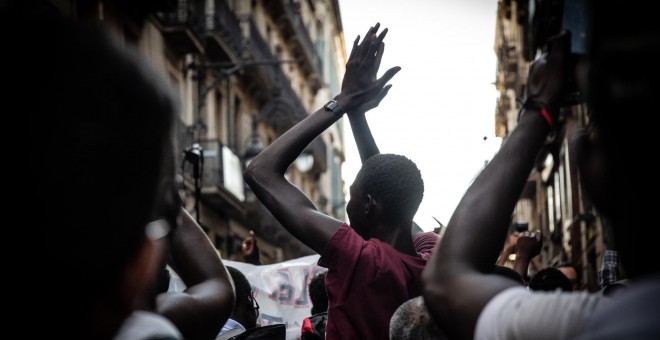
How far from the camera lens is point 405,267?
288 cm

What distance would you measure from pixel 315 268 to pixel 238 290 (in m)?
2.93

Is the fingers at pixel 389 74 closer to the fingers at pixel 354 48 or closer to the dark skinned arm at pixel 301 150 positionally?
the dark skinned arm at pixel 301 150

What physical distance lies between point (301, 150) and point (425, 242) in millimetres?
718

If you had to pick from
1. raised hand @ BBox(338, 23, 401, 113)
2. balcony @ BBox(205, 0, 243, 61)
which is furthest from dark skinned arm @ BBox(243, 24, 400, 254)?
balcony @ BBox(205, 0, 243, 61)

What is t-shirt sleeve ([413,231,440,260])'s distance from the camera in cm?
337

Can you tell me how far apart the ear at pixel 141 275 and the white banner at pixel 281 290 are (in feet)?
18.8

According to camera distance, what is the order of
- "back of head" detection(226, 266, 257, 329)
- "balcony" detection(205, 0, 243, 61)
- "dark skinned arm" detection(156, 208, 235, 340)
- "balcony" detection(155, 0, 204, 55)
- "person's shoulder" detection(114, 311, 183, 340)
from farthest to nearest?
1. "balcony" detection(205, 0, 243, 61)
2. "balcony" detection(155, 0, 204, 55)
3. "back of head" detection(226, 266, 257, 329)
4. "dark skinned arm" detection(156, 208, 235, 340)
5. "person's shoulder" detection(114, 311, 183, 340)

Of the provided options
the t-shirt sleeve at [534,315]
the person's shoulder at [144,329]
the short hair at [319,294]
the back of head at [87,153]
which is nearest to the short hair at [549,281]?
the short hair at [319,294]

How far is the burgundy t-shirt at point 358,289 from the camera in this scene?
2.76 m

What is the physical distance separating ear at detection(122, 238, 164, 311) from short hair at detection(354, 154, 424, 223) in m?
1.70

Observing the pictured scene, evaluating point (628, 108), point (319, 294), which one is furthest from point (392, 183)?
point (319, 294)

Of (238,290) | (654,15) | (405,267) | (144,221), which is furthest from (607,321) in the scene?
(238,290)

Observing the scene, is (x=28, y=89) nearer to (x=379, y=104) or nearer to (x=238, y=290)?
(x=379, y=104)

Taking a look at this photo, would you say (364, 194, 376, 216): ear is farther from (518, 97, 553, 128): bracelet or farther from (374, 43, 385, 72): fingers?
(518, 97, 553, 128): bracelet
